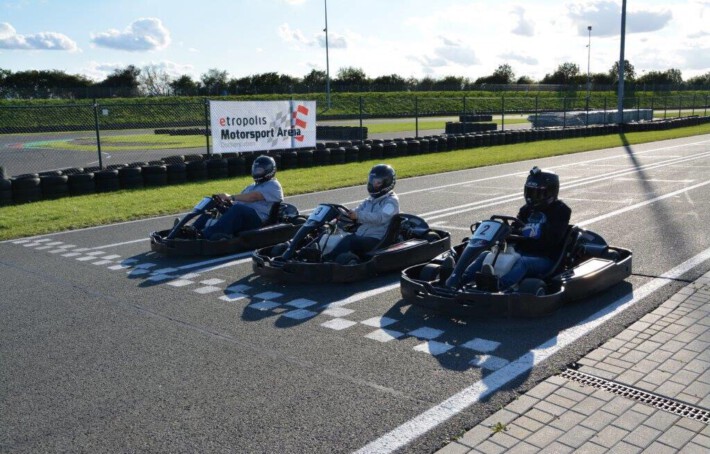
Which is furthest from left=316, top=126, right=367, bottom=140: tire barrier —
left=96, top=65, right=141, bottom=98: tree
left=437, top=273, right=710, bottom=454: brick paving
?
left=96, top=65, right=141, bottom=98: tree

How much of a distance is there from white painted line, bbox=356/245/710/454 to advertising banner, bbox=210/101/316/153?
11763mm

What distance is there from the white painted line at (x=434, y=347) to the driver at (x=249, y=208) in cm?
377

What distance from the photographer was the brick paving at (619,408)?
332 centimetres

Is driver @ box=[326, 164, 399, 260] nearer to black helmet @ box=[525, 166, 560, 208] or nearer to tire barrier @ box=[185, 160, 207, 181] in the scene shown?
black helmet @ box=[525, 166, 560, 208]

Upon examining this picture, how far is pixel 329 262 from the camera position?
6406 millimetres

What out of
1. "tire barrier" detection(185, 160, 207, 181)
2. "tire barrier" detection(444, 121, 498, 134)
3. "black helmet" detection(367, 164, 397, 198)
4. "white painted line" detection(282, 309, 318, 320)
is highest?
"tire barrier" detection(444, 121, 498, 134)

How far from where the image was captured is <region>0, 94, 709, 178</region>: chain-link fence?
68.8ft

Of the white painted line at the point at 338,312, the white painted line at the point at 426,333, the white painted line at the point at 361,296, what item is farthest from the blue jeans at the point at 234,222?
the white painted line at the point at 426,333

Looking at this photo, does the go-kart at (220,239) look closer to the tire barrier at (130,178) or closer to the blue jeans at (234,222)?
the blue jeans at (234,222)

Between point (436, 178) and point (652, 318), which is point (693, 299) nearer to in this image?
point (652, 318)

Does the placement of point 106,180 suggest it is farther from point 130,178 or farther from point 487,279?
point 487,279

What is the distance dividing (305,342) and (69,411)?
1.67m

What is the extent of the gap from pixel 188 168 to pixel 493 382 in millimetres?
12098

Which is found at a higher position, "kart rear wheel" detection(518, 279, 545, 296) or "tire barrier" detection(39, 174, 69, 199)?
"tire barrier" detection(39, 174, 69, 199)
